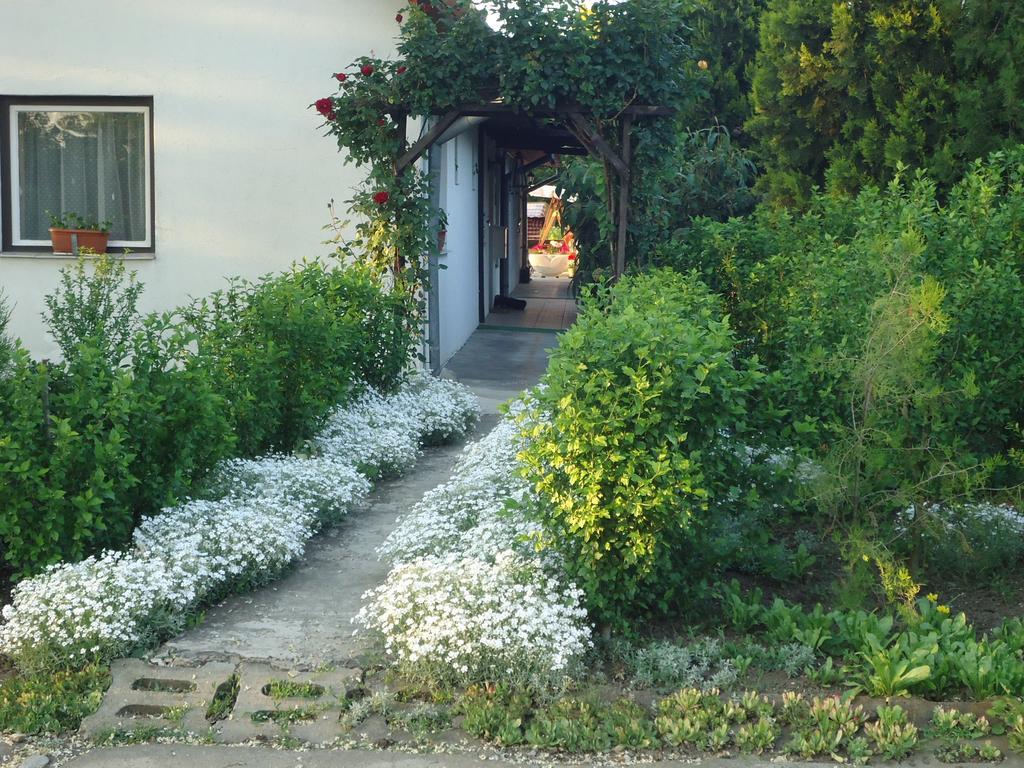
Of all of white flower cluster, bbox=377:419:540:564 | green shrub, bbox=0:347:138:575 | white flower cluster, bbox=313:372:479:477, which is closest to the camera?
green shrub, bbox=0:347:138:575

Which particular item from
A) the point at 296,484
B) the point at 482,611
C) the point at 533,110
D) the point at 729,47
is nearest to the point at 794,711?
the point at 482,611

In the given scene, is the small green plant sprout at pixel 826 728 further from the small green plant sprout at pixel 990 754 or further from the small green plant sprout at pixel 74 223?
the small green plant sprout at pixel 74 223

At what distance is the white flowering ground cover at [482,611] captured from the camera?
4.21 m

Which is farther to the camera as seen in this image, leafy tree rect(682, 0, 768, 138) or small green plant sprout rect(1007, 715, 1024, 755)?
leafy tree rect(682, 0, 768, 138)

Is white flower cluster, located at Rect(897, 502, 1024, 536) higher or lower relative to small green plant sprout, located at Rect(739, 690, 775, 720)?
higher

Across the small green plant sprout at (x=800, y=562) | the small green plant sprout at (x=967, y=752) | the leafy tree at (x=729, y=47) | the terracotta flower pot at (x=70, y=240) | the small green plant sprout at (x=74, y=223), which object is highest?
the leafy tree at (x=729, y=47)

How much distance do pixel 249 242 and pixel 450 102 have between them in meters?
2.39

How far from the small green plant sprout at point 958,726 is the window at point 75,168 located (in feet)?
27.2

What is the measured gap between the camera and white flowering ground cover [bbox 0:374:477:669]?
4426 mm

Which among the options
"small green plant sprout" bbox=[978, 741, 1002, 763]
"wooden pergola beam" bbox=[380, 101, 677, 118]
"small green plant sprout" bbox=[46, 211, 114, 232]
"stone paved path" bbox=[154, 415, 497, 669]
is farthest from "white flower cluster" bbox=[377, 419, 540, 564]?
"small green plant sprout" bbox=[46, 211, 114, 232]

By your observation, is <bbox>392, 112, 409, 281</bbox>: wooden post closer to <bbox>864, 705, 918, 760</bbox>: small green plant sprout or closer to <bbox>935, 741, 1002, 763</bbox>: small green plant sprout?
<bbox>864, 705, 918, 760</bbox>: small green plant sprout

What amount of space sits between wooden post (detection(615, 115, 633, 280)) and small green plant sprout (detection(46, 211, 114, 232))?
4528mm

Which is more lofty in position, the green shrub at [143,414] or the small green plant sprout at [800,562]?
the green shrub at [143,414]

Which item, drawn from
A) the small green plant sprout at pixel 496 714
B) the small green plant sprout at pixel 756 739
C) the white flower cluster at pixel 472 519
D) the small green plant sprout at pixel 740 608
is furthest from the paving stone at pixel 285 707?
the small green plant sprout at pixel 740 608
